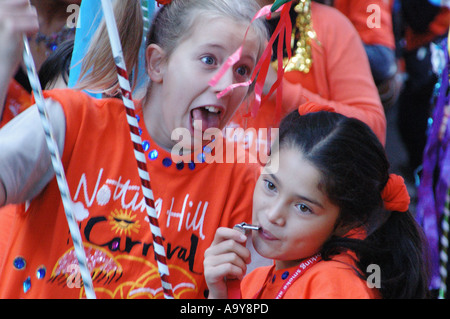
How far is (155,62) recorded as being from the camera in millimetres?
1390

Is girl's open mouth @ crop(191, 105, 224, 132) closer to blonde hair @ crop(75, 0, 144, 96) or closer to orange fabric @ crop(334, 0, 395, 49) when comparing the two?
blonde hair @ crop(75, 0, 144, 96)

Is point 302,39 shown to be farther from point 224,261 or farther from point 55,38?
point 224,261

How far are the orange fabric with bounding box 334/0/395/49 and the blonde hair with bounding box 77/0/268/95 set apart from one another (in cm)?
72

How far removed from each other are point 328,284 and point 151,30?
0.64 m

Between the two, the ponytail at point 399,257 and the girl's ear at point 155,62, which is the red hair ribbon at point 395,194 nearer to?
the ponytail at point 399,257

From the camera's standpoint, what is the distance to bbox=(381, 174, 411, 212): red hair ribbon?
1.27 metres

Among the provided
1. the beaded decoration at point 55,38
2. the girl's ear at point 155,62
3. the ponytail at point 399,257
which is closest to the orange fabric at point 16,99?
the beaded decoration at point 55,38

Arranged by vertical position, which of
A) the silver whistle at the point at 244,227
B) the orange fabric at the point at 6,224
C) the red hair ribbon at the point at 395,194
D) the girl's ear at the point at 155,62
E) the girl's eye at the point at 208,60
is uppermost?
the girl's eye at the point at 208,60

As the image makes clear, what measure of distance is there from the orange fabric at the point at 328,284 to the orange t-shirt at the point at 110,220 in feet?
0.48

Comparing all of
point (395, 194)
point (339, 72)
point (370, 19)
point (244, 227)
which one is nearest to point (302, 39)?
point (339, 72)

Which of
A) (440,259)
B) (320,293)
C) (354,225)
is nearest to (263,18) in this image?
(354,225)

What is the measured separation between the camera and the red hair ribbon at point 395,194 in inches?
50.0
